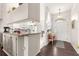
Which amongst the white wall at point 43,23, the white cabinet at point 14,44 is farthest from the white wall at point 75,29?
the white cabinet at point 14,44

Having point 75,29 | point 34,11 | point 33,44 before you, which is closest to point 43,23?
point 34,11

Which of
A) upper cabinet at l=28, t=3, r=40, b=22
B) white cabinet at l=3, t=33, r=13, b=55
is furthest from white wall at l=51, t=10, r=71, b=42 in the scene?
white cabinet at l=3, t=33, r=13, b=55

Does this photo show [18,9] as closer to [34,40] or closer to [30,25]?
[30,25]

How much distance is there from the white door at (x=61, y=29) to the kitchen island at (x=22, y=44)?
0.78 feet

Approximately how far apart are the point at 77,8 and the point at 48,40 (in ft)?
1.66

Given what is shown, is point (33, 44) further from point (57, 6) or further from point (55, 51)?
point (57, 6)

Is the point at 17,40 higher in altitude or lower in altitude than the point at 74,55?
higher

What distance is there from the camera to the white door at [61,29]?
1.39 metres

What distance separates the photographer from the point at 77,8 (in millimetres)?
1385

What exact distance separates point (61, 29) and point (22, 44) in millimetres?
498

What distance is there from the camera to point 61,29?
1.41 metres

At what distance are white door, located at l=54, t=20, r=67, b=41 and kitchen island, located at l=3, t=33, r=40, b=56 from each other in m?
0.24

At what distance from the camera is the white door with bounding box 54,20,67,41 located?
1389mm

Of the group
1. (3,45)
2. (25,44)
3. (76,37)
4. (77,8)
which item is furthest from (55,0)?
(3,45)
